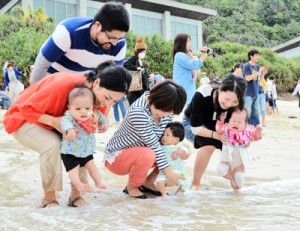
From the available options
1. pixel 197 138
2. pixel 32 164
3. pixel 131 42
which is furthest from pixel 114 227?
pixel 131 42

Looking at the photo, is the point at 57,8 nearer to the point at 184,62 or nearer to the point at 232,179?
the point at 184,62

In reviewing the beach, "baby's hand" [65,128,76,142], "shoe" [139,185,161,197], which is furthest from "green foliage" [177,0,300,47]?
"baby's hand" [65,128,76,142]

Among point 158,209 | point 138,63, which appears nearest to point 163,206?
point 158,209

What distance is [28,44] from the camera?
15.5m

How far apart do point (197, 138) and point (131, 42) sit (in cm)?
1769

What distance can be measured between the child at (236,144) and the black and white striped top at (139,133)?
0.56 metres

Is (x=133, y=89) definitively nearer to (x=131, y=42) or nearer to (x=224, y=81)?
(x=224, y=81)

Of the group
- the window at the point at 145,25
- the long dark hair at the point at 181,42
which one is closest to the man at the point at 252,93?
the long dark hair at the point at 181,42

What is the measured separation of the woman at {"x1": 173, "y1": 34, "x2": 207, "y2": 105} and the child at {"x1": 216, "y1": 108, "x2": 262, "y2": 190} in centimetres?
222

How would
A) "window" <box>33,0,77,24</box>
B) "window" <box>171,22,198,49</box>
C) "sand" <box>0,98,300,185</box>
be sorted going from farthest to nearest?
"window" <box>171,22,198,49</box>, "window" <box>33,0,77,24</box>, "sand" <box>0,98,300,185</box>

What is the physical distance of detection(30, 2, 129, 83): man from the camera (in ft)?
10.2

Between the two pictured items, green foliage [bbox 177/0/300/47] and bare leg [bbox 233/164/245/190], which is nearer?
bare leg [bbox 233/164/245/190]

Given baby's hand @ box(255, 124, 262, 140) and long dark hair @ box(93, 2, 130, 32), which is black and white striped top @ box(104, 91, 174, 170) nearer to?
long dark hair @ box(93, 2, 130, 32)

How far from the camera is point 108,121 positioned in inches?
135
